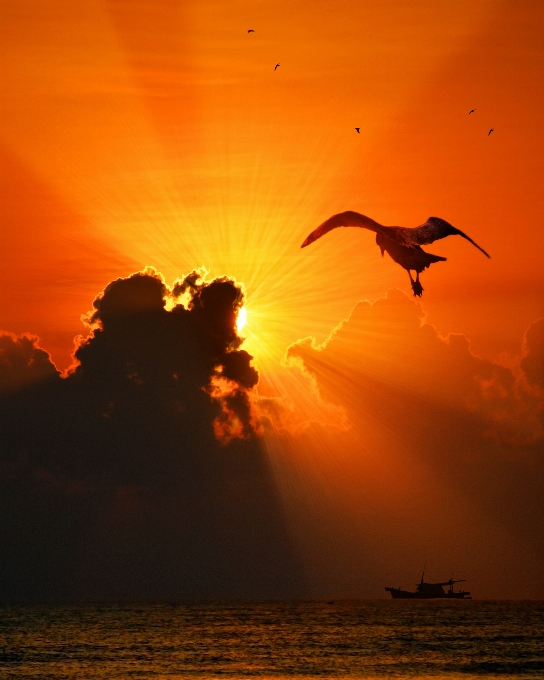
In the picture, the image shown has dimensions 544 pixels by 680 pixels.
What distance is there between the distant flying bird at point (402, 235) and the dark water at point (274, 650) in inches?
2763

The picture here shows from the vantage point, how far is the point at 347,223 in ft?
114

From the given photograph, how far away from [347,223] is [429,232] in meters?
2.71

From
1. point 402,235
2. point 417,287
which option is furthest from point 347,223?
point 417,287

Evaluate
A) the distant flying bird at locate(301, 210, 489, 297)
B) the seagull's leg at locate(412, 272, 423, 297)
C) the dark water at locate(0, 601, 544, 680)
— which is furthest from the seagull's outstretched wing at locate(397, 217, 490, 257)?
the dark water at locate(0, 601, 544, 680)

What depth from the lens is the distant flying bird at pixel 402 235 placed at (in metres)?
33.6

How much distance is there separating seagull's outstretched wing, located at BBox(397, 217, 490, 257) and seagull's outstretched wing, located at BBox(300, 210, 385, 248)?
100 centimetres

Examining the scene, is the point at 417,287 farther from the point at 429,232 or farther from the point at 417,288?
the point at 429,232

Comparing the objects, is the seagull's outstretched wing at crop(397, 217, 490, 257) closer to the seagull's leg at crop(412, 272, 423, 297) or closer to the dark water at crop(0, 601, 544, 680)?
the seagull's leg at crop(412, 272, 423, 297)

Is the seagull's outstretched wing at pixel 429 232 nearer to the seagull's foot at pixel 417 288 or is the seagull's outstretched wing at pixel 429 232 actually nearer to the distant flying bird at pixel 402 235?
the distant flying bird at pixel 402 235

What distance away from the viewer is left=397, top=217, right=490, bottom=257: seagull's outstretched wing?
1357 inches

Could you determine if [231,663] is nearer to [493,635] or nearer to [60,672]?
[60,672]

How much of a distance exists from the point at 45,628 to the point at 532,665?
100 meters

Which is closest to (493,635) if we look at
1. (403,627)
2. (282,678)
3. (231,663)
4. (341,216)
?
(403,627)

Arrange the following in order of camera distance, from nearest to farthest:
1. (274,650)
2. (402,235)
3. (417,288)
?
(417,288)
(402,235)
(274,650)
